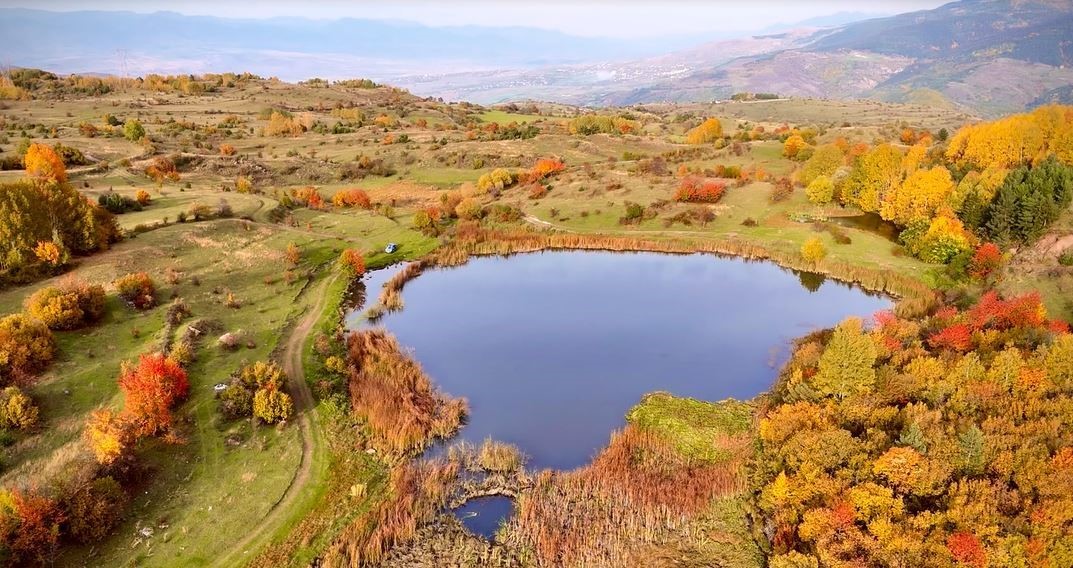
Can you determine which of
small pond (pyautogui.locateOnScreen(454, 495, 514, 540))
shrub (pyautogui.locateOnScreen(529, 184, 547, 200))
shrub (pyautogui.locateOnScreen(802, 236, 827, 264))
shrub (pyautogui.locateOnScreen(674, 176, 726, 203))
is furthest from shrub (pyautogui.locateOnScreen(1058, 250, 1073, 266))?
shrub (pyautogui.locateOnScreen(529, 184, 547, 200))

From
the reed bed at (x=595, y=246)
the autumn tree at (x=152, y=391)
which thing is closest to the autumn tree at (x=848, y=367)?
the reed bed at (x=595, y=246)

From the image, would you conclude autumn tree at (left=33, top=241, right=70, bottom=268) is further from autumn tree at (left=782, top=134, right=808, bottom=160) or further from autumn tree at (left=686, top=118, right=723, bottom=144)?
autumn tree at (left=686, top=118, right=723, bottom=144)

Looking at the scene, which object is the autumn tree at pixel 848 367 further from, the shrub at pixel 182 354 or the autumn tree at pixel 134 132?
the autumn tree at pixel 134 132

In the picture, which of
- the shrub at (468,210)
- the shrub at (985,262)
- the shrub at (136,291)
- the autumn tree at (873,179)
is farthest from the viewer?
the shrub at (468,210)

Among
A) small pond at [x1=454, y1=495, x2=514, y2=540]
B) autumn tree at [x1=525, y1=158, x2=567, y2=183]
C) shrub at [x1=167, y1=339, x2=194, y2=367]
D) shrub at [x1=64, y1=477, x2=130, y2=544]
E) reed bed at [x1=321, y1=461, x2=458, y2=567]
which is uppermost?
autumn tree at [x1=525, y1=158, x2=567, y2=183]

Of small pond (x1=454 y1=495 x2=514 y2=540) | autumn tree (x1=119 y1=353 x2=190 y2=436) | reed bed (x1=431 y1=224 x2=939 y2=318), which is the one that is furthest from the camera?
reed bed (x1=431 y1=224 x2=939 y2=318)

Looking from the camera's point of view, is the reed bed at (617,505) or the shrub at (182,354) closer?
the reed bed at (617,505)

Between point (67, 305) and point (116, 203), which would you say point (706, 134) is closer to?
point (116, 203)

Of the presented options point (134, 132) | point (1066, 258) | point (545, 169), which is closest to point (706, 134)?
point (545, 169)
